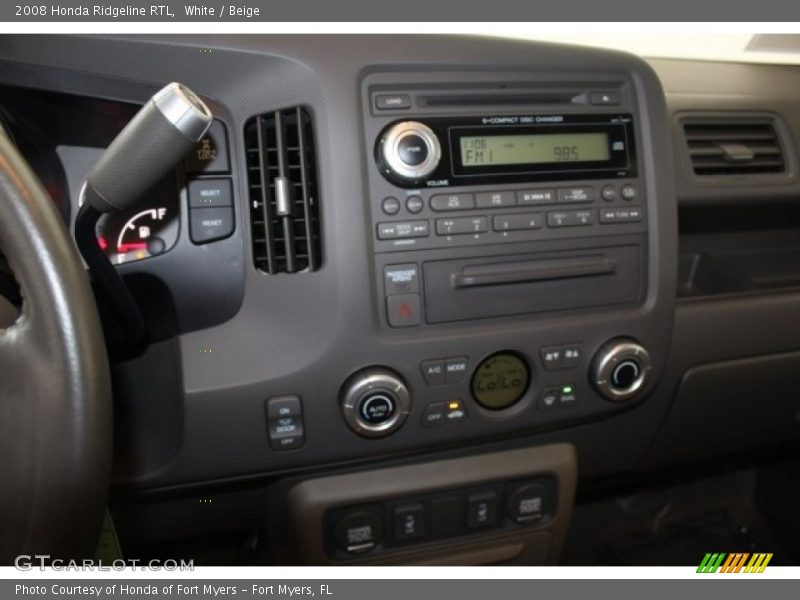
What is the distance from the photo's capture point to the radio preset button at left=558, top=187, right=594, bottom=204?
31.1 inches

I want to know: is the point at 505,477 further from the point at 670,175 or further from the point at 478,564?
the point at 670,175

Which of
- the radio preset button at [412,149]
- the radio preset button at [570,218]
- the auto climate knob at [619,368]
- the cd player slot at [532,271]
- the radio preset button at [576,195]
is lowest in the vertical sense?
the auto climate knob at [619,368]

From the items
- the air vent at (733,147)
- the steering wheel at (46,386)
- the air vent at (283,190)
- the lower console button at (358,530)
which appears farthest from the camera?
the air vent at (733,147)

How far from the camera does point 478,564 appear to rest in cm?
89

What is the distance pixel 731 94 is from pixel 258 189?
2.41 ft

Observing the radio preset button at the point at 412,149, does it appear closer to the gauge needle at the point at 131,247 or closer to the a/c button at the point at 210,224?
the a/c button at the point at 210,224

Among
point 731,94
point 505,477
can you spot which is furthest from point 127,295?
point 731,94

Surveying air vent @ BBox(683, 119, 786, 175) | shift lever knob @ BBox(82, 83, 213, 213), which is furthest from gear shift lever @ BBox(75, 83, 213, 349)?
air vent @ BBox(683, 119, 786, 175)

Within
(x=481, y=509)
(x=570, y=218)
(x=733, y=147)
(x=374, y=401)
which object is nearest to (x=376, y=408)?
(x=374, y=401)

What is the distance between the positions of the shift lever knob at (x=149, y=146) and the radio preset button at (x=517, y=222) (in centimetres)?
35

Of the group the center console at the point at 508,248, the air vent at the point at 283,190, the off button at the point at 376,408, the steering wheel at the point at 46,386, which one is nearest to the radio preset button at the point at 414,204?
the center console at the point at 508,248

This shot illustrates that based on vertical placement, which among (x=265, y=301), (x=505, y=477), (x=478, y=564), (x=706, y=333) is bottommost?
A: (x=478, y=564)

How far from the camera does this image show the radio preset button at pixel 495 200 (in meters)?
0.76

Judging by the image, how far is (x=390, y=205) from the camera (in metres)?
0.74
